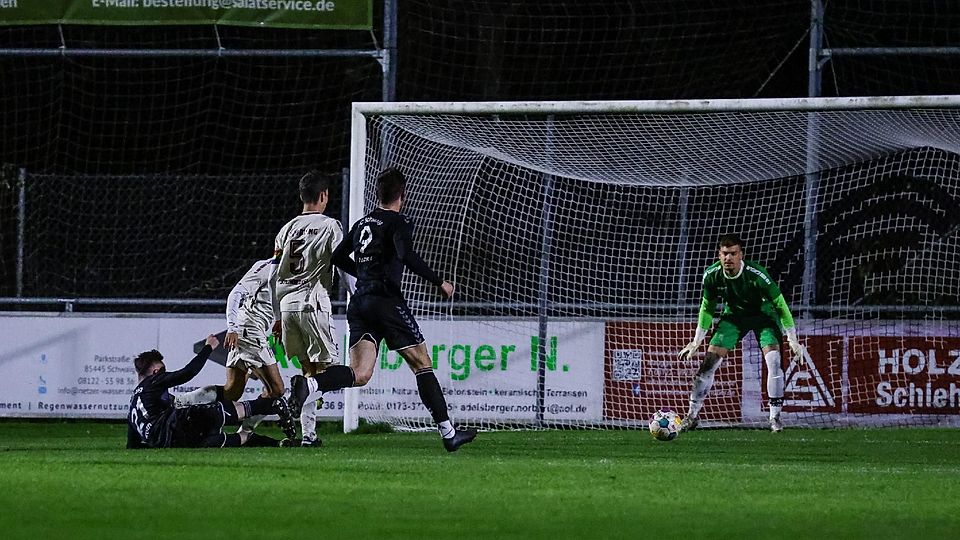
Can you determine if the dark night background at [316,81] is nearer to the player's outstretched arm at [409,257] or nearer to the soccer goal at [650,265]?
the soccer goal at [650,265]

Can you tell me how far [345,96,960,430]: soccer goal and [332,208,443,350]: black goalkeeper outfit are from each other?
3407mm

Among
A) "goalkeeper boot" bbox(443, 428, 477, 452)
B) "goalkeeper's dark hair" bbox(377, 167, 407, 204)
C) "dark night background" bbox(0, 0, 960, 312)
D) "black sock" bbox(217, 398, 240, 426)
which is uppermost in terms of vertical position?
"dark night background" bbox(0, 0, 960, 312)

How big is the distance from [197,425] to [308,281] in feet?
4.26

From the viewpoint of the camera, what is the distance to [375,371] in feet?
44.8

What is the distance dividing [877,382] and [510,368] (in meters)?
3.41

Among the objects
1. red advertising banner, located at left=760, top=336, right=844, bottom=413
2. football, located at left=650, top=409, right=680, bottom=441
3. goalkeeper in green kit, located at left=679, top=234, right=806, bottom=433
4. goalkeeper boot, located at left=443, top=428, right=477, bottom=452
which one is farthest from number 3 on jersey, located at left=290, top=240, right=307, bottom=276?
red advertising banner, located at left=760, top=336, right=844, bottom=413

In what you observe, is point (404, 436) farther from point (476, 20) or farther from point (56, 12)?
point (476, 20)

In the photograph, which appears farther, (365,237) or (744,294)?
(744,294)

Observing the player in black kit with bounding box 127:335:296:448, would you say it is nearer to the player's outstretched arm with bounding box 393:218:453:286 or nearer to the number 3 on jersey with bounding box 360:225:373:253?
the number 3 on jersey with bounding box 360:225:373:253

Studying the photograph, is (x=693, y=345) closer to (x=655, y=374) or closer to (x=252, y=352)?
(x=655, y=374)

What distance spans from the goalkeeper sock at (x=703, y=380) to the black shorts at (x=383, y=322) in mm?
3854

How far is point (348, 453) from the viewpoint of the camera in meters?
9.96

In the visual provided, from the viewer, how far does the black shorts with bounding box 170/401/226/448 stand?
404 inches

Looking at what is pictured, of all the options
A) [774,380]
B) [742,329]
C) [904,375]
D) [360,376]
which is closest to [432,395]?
[360,376]
